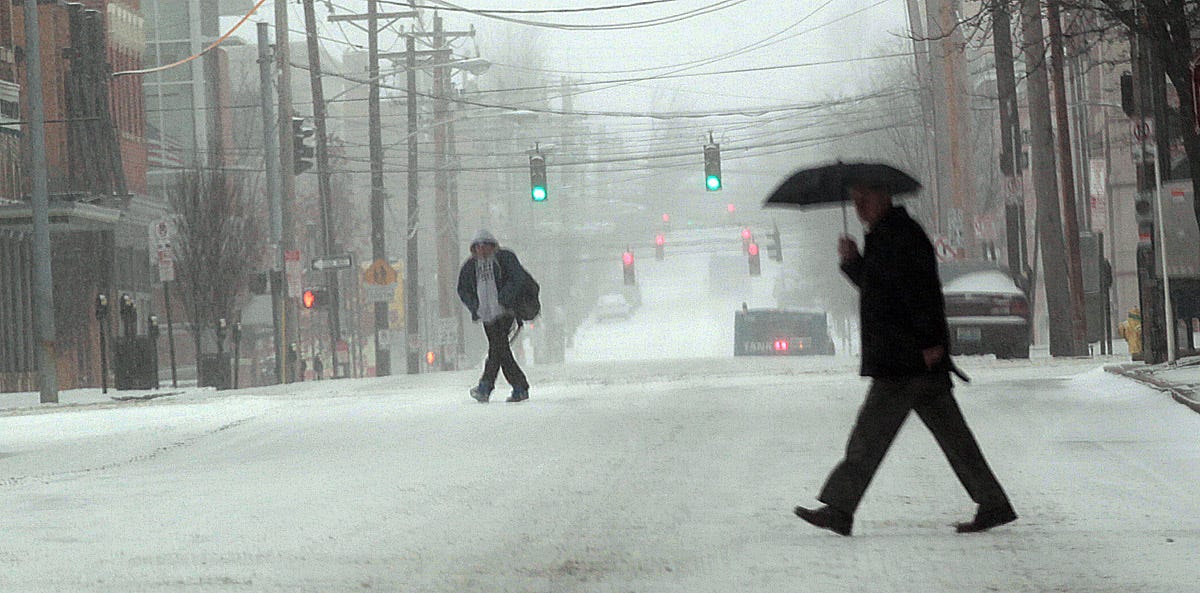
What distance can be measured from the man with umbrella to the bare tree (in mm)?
32790

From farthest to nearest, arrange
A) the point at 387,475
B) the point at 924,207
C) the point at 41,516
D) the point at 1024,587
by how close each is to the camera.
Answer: the point at 924,207 → the point at 387,475 → the point at 41,516 → the point at 1024,587

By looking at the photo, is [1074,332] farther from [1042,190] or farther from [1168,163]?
[1168,163]

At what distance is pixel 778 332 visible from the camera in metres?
49.7

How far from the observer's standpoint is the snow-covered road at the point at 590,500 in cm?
771

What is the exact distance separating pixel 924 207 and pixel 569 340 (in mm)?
33307

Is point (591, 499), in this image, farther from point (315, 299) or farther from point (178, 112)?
point (178, 112)

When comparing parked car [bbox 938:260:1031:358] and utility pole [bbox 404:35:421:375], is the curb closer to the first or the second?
parked car [bbox 938:260:1031:358]

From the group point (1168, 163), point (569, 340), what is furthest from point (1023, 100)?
point (1168, 163)

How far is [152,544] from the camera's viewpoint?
887 cm

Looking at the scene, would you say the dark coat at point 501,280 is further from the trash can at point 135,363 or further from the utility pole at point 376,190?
the utility pole at point 376,190

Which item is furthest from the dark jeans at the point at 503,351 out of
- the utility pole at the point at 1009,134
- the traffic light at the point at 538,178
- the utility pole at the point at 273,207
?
the traffic light at the point at 538,178

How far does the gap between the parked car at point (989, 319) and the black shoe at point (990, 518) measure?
63.0ft

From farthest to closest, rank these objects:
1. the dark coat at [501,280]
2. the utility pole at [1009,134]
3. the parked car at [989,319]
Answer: the utility pole at [1009,134] → the parked car at [989,319] → the dark coat at [501,280]

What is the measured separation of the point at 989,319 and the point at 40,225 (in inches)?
576
